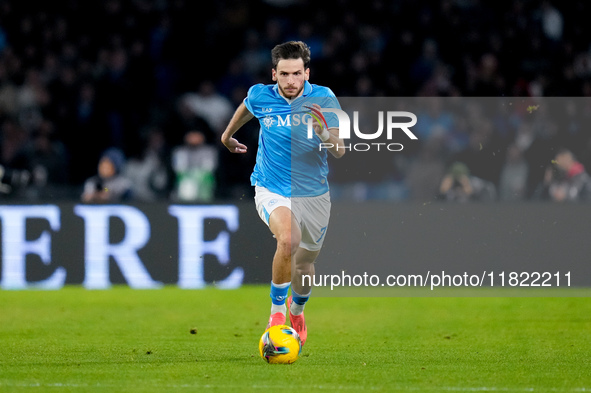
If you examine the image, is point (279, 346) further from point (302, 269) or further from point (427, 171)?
point (427, 171)

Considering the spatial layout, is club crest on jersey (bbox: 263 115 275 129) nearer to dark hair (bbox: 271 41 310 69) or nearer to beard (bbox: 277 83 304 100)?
beard (bbox: 277 83 304 100)

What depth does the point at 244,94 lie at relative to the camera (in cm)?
1448

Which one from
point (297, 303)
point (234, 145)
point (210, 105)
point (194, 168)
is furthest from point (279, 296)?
point (210, 105)

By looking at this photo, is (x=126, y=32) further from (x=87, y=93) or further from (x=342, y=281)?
(x=342, y=281)

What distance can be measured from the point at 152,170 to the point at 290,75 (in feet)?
23.0

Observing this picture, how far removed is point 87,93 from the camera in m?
14.8

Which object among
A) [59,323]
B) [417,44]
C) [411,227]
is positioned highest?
[417,44]

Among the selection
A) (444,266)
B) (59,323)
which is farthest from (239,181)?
(59,323)

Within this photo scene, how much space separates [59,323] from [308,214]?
120 inches

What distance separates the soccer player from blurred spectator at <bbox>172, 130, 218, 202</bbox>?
5462 mm

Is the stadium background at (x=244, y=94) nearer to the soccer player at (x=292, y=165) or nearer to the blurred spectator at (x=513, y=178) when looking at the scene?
the blurred spectator at (x=513, y=178)

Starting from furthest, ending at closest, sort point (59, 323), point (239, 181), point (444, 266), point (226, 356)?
point (239, 181) → point (444, 266) → point (59, 323) → point (226, 356)

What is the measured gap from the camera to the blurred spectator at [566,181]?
38.3 feet

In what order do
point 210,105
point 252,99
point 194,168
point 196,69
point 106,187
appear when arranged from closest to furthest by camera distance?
point 252,99, point 106,187, point 194,168, point 210,105, point 196,69
